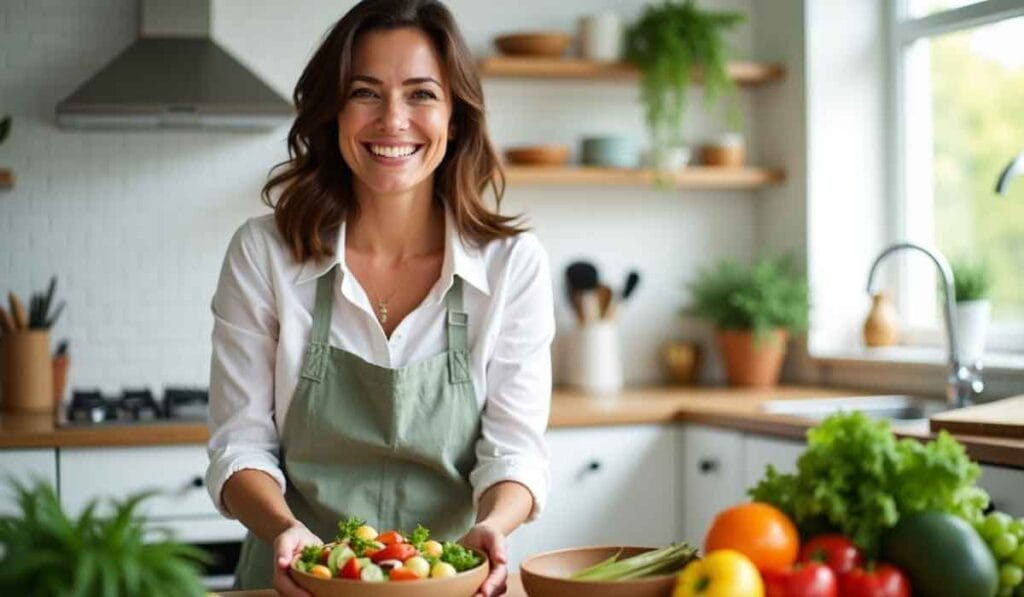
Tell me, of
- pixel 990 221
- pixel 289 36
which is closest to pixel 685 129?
pixel 990 221

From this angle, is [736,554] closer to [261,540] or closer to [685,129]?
[261,540]

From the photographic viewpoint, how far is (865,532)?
1527mm

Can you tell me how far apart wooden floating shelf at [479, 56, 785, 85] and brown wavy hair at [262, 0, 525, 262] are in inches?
79.9

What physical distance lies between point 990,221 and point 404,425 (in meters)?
2.58

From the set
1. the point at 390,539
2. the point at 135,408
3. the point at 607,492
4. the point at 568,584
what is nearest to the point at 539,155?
the point at 607,492

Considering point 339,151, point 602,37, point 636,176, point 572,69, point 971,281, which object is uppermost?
point 602,37

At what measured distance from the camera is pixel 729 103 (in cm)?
482

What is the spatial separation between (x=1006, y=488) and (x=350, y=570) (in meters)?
1.73

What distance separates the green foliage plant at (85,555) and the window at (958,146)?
314cm

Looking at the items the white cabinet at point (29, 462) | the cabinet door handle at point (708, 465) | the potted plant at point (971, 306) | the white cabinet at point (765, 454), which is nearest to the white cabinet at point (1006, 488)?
the white cabinet at point (765, 454)

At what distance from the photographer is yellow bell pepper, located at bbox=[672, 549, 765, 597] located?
143 centimetres

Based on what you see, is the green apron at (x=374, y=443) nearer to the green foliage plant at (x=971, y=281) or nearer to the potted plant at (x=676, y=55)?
the green foliage plant at (x=971, y=281)

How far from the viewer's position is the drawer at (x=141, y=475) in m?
3.51

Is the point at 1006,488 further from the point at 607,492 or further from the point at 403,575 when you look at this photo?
the point at 403,575
